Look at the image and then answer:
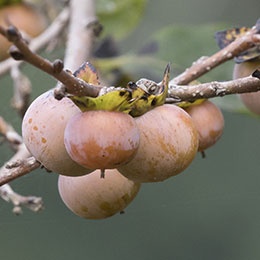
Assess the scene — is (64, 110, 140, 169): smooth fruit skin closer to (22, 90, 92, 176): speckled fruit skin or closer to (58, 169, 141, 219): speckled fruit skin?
(22, 90, 92, 176): speckled fruit skin

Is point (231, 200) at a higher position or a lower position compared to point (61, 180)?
lower

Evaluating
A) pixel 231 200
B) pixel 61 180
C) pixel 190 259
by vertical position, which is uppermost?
pixel 61 180

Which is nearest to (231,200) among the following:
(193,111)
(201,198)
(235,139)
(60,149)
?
(201,198)

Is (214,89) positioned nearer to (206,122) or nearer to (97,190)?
(206,122)

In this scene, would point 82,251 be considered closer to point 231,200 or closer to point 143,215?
point 143,215

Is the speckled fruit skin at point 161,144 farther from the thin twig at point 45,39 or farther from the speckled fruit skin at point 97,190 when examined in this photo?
the thin twig at point 45,39

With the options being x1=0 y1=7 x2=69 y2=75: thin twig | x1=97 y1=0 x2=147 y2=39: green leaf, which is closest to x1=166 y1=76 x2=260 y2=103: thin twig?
x1=0 y1=7 x2=69 y2=75: thin twig
